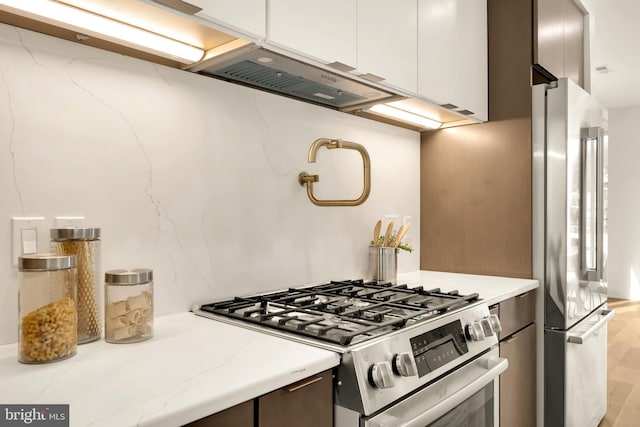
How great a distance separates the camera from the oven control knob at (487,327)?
1.53m

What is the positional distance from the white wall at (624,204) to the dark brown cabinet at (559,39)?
4.06 metres

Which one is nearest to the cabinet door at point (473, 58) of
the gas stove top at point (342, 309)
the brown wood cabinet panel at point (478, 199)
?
the brown wood cabinet panel at point (478, 199)

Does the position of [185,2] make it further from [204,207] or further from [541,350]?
[541,350]

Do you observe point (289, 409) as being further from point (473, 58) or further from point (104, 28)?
point (473, 58)

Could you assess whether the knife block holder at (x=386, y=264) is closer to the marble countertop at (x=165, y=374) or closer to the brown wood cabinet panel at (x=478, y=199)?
the brown wood cabinet panel at (x=478, y=199)

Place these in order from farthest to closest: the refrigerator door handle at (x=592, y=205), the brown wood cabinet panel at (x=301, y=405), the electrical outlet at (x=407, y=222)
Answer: the electrical outlet at (x=407, y=222) → the refrigerator door handle at (x=592, y=205) → the brown wood cabinet panel at (x=301, y=405)

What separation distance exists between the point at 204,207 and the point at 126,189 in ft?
0.88

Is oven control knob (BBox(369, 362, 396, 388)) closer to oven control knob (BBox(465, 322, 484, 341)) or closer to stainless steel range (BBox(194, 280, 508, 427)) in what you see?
stainless steel range (BBox(194, 280, 508, 427))

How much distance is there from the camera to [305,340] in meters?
1.12

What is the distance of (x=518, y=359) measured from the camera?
1976 millimetres

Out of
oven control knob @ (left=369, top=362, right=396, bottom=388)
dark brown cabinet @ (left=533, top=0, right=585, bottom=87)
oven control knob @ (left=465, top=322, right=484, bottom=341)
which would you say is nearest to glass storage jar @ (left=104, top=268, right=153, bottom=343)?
oven control knob @ (left=369, top=362, right=396, bottom=388)

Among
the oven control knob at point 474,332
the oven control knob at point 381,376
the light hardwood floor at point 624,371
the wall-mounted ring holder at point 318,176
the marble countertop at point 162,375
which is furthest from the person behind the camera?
the light hardwood floor at point 624,371

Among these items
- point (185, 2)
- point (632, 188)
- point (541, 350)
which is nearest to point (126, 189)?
point (185, 2)

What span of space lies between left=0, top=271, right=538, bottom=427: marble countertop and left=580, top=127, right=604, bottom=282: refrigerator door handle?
5.87 feet
